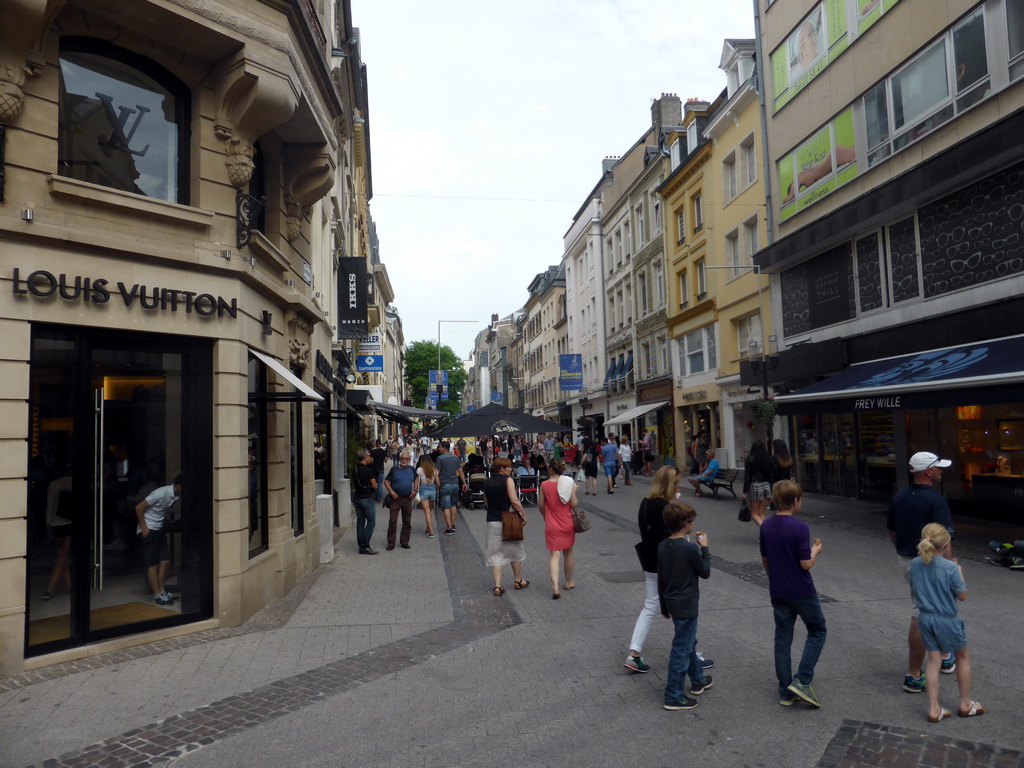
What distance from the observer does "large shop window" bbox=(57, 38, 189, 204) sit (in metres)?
7.14

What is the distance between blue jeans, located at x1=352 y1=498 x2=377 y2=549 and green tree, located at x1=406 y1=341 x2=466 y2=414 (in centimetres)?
6968

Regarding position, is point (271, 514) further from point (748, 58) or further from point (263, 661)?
point (748, 58)

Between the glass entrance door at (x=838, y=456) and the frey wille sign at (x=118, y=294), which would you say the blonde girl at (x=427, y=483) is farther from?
the glass entrance door at (x=838, y=456)

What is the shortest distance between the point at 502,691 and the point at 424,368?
79.5 m

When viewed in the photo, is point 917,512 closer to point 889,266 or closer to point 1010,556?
point 1010,556

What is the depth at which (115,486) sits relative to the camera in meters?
7.21

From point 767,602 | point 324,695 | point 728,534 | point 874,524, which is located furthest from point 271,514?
point 874,524

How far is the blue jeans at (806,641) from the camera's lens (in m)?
5.05

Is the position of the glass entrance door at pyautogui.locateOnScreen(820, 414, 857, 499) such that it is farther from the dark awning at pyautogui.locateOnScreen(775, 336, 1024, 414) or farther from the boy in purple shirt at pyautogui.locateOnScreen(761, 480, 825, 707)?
the boy in purple shirt at pyautogui.locateOnScreen(761, 480, 825, 707)

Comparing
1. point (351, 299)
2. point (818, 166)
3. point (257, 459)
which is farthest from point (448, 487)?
point (818, 166)

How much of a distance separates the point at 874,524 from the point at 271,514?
11.0m

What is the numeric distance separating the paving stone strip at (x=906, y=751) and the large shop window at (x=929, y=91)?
12.5 meters

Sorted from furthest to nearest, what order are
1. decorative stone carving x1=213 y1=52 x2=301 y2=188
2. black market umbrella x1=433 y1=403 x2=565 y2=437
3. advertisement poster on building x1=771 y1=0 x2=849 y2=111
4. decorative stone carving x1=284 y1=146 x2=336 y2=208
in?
black market umbrella x1=433 y1=403 x2=565 y2=437 → advertisement poster on building x1=771 y1=0 x2=849 y2=111 → decorative stone carving x1=284 y1=146 x2=336 y2=208 → decorative stone carving x1=213 y1=52 x2=301 y2=188

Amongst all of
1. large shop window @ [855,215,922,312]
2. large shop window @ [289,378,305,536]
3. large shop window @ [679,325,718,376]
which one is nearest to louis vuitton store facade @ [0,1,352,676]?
large shop window @ [289,378,305,536]
